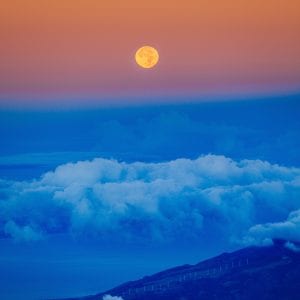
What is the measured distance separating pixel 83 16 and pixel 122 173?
3.48 feet

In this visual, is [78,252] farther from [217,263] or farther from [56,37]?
[56,37]

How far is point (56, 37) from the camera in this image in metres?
4.84

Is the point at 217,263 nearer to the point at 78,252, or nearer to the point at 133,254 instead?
the point at 133,254

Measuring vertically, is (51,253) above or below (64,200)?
below

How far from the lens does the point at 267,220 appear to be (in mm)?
4859

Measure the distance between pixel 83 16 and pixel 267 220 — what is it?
180 centimetres

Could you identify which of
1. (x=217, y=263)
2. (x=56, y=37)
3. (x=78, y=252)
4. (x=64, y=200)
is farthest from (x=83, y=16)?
(x=217, y=263)

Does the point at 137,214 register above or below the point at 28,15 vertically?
below

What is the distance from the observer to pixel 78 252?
4836mm

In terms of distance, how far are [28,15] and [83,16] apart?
0.36m

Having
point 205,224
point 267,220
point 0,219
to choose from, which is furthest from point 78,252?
point 267,220

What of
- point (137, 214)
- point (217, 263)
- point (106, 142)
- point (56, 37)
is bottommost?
point (217, 263)

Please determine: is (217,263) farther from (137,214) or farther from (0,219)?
(0,219)

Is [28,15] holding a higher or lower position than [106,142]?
higher
